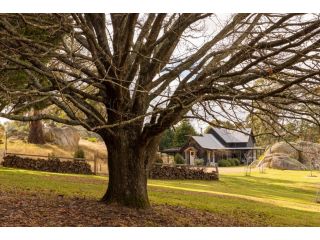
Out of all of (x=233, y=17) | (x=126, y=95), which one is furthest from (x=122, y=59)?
(x=233, y=17)

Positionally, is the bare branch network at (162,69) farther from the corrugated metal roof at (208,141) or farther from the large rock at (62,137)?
the corrugated metal roof at (208,141)

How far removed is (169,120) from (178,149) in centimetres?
4308

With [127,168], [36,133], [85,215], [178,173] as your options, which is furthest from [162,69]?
[36,133]

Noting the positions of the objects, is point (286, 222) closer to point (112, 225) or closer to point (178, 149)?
point (112, 225)

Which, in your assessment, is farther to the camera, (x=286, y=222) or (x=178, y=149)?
(x=178, y=149)

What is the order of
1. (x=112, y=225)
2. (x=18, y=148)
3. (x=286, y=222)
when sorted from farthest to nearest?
(x=18, y=148), (x=286, y=222), (x=112, y=225)

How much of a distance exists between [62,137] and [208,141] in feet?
85.6

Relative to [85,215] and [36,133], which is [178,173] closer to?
[36,133]

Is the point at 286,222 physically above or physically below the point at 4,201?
below

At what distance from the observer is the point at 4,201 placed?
924 cm

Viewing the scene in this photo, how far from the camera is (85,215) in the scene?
799cm

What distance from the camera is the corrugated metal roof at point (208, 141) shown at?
2039 inches

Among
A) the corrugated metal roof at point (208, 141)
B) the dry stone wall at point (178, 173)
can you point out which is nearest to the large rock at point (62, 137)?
the dry stone wall at point (178, 173)

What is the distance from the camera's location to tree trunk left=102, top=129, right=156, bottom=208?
29.5 ft
